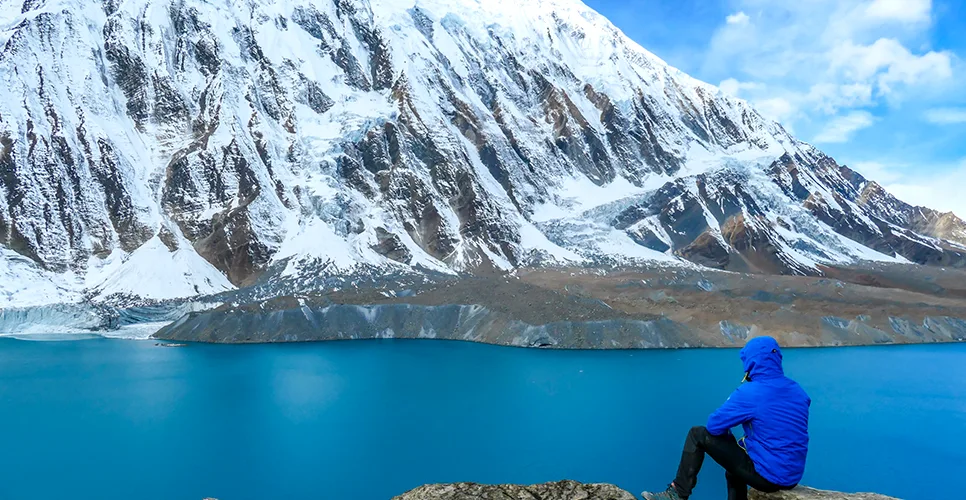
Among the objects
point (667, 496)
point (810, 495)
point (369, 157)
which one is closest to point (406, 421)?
→ point (667, 496)

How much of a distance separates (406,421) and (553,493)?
2686 centimetres

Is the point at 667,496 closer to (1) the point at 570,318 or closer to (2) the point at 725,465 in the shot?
(2) the point at 725,465

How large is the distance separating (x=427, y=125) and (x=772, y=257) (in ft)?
232

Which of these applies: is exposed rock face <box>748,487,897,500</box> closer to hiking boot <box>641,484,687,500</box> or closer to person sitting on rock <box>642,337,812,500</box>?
person sitting on rock <box>642,337,812,500</box>

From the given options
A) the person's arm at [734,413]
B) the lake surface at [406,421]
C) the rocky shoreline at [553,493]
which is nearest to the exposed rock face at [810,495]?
the rocky shoreline at [553,493]

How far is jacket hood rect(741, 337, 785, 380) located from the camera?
6.25 m

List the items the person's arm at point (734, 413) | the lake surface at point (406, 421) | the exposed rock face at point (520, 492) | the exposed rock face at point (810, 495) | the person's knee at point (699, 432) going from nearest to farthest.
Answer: the exposed rock face at point (810, 495) < the exposed rock face at point (520, 492) < the person's arm at point (734, 413) < the person's knee at point (699, 432) < the lake surface at point (406, 421)

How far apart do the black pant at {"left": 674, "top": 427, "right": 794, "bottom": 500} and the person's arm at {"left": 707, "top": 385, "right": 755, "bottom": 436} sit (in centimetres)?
13

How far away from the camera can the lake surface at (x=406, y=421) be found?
74.7ft

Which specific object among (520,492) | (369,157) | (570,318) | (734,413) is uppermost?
(369,157)

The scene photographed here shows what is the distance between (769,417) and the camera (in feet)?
20.0

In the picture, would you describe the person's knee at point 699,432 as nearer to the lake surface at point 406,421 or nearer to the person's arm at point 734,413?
the person's arm at point 734,413

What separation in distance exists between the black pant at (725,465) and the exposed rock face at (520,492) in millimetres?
862

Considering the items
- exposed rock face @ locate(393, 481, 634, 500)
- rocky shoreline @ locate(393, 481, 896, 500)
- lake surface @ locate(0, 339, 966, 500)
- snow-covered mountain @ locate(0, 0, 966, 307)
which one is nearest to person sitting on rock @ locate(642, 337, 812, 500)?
rocky shoreline @ locate(393, 481, 896, 500)
